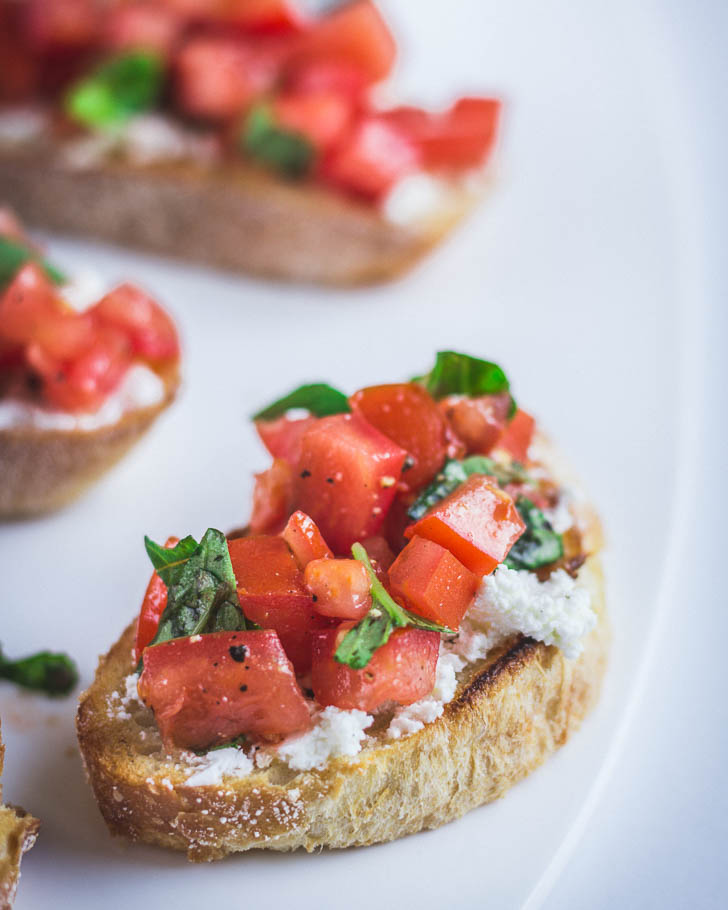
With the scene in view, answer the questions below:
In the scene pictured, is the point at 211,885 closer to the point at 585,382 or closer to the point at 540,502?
the point at 540,502

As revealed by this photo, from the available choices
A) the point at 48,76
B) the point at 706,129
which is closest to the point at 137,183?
the point at 48,76

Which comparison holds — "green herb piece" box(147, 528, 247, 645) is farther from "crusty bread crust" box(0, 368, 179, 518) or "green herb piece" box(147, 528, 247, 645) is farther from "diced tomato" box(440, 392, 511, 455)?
"crusty bread crust" box(0, 368, 179, 518)

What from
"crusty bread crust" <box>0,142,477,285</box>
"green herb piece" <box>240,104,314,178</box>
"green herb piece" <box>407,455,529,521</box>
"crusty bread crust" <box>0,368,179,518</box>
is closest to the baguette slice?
"green herb piece" <box>407,455,529,521</box>

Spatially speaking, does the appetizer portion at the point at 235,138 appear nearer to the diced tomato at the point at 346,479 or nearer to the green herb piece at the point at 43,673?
the diced tomato at the point at 346,479

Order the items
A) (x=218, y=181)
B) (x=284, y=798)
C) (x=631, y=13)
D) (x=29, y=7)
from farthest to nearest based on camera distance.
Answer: (x=631, y=13), (x=29, y=7), (x=218, y=181), (x=284, y=798)

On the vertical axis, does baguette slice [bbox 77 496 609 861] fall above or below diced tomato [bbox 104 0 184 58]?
below

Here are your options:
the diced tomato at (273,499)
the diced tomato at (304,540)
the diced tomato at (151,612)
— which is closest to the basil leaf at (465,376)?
the diced tomato at (273,499)

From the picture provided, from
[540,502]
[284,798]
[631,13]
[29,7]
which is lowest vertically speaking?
[284,798]
